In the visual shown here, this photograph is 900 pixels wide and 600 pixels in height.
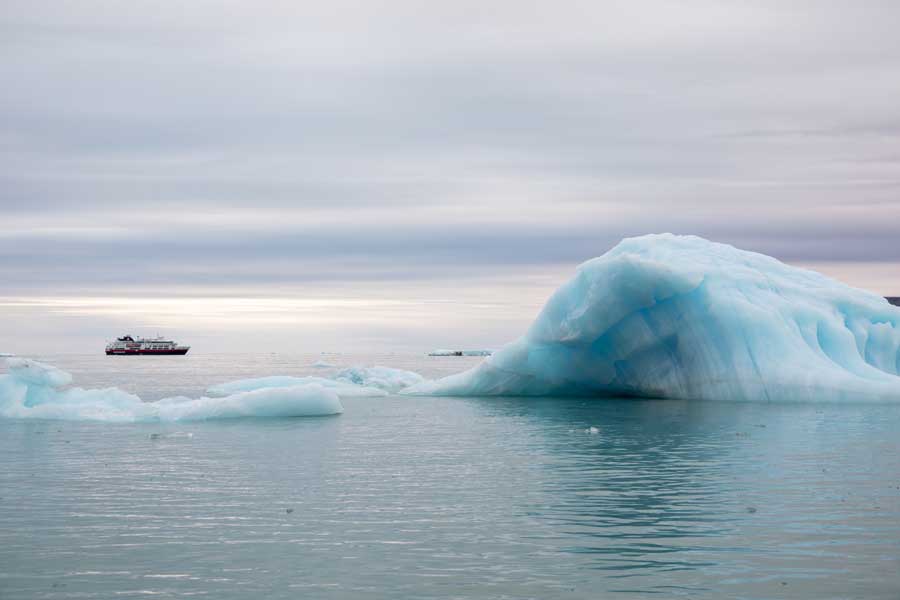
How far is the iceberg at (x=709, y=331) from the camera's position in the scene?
28125 mm

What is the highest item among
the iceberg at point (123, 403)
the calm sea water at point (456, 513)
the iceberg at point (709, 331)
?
the iceberg at point (709, 331)

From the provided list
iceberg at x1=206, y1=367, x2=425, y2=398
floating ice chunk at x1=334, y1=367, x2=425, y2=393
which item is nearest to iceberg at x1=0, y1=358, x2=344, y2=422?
iceberg at x1=206, y1=367, x2=425, y2=398

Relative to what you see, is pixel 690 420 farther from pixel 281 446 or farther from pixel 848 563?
pixel 848 563

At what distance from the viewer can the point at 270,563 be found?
31.0 feet

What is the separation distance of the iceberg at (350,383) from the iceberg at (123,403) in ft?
14.5

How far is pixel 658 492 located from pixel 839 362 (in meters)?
17.8

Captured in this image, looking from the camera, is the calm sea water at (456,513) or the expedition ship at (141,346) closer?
the calm sea water at (456,513)

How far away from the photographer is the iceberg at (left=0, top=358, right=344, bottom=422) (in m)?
25.4

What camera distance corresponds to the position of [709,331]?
29.3 metres

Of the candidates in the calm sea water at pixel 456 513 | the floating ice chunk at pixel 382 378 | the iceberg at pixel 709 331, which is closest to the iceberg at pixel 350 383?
the floating ice chunk at pixel 382 378

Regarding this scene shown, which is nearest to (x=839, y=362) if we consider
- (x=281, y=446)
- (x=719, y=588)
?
(x=281, y=446)

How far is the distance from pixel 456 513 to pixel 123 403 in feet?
55.1

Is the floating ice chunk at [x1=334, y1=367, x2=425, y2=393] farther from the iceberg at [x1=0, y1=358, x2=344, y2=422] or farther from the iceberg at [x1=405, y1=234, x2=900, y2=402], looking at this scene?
the iceberg at [x1=0, y1=358, x2=344, y2=422]

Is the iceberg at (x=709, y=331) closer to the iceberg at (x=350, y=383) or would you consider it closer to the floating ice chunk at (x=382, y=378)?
the iceberg at (x=350, y=383)
